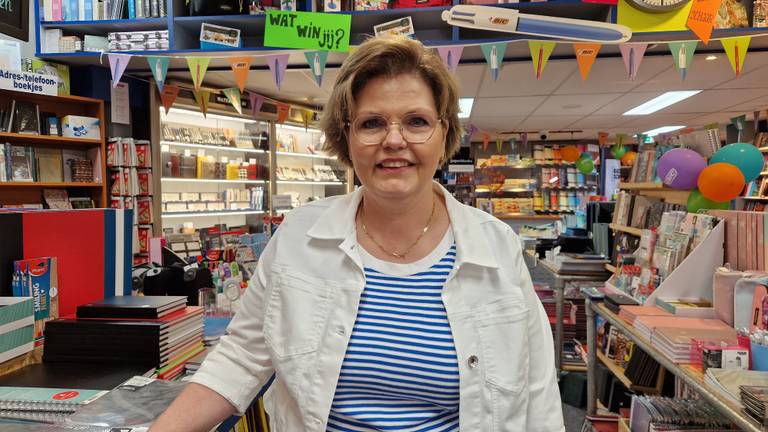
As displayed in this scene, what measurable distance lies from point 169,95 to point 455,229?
5036mm

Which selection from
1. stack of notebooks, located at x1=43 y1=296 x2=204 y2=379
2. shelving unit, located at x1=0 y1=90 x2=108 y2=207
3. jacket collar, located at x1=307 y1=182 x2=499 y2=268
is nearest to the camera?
jacket collar, located at x1=307 y1=182 x2=499 y2=268

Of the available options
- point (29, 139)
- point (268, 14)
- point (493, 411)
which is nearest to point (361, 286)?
point (493, 411)

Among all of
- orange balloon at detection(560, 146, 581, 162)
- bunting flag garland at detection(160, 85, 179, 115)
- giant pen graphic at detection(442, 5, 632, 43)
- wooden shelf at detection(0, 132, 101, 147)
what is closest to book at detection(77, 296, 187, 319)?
giant pen graphic at detection(442, 5, 632, 43)

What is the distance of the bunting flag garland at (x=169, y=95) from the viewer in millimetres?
5328

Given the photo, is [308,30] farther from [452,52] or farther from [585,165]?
[585,165]

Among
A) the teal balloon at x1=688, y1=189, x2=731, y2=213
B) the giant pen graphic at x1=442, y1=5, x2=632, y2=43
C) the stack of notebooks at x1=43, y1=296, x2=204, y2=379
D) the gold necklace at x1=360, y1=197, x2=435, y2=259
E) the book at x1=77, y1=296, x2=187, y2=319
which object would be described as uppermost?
the giant pen graphic at x1=442, y1=5, x2=632, y2=43

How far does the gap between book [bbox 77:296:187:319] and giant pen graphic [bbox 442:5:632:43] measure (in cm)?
A: 300

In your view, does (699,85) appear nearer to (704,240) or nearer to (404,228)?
(704,240)

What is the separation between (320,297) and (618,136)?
10664mm

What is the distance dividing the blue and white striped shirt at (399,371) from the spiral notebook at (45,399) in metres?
0.63

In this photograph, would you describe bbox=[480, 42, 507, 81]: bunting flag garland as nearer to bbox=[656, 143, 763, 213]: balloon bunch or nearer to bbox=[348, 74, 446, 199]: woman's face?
bbox=[656, 143, 763, 213]: balloon bunch

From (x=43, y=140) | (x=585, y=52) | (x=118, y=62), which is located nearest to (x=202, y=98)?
(x=118, y=62)

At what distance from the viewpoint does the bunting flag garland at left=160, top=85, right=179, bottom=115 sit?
533 centimetres

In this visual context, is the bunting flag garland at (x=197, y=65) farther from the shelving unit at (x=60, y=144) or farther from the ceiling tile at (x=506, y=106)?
the ceiling tile at (x=506, y=106)
